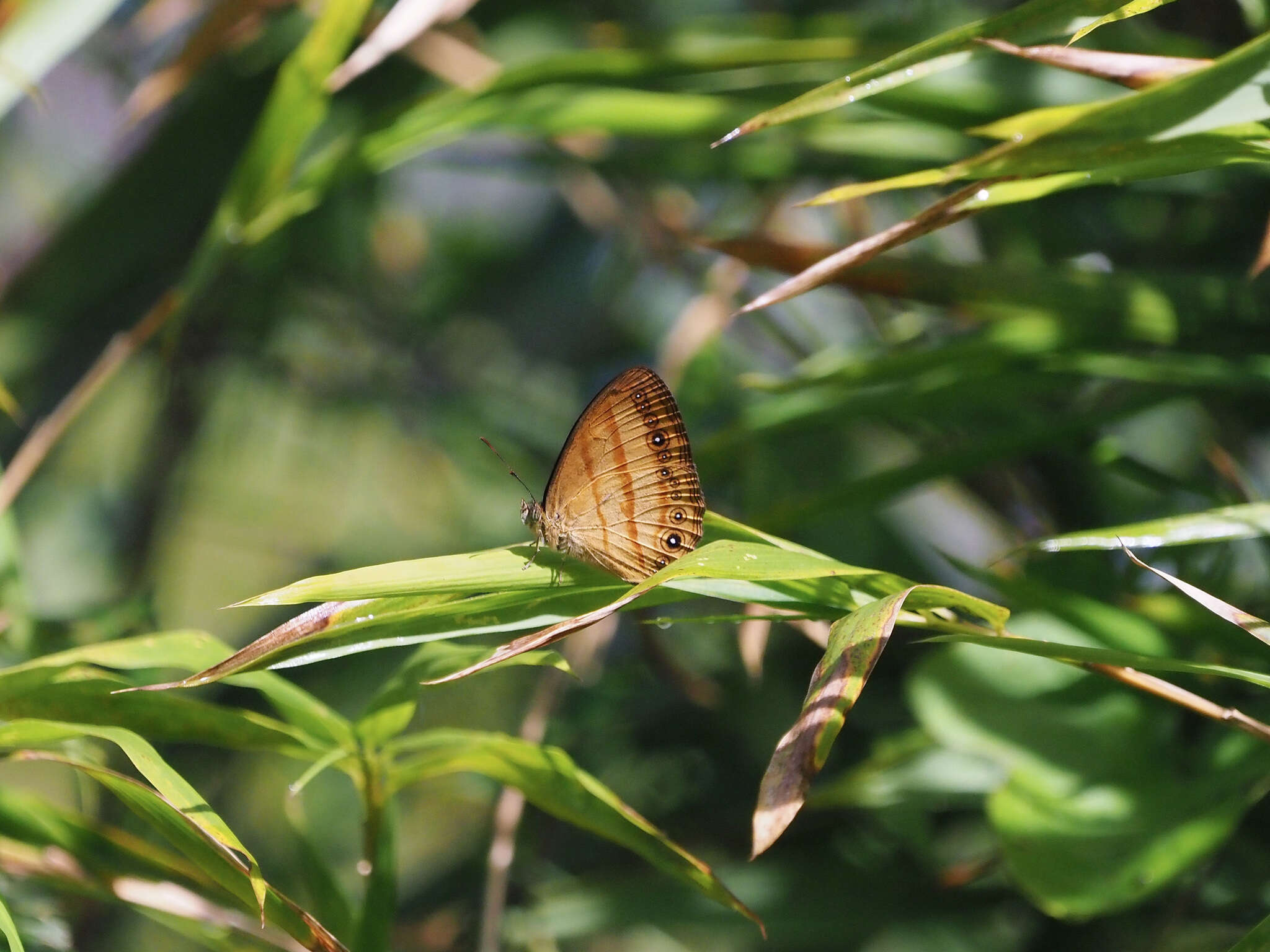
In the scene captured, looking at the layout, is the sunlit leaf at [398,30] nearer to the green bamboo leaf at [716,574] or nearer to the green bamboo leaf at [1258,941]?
the green bamboo leaf at [716,574]

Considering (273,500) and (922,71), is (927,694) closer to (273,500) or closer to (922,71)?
(922,71)

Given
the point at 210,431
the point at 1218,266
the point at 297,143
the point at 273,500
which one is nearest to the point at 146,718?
the point at 297,143

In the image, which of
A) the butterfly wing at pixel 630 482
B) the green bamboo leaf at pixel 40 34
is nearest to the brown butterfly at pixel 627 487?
the butterfly wing at pixel 630 482

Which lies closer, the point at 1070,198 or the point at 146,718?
the point at 146,718

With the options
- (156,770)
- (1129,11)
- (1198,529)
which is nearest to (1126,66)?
(1129,11)

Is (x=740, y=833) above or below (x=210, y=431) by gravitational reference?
below

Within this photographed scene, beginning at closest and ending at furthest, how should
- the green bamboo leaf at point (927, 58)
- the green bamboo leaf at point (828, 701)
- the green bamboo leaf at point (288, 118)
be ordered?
1. the green bamboo leaf at point (828, 701)
2. the green bamboo leaf at point (927, 58)
3. the green bamboo leaf at point (288, 118)

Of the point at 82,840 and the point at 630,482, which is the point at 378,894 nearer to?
the point at 82,840
